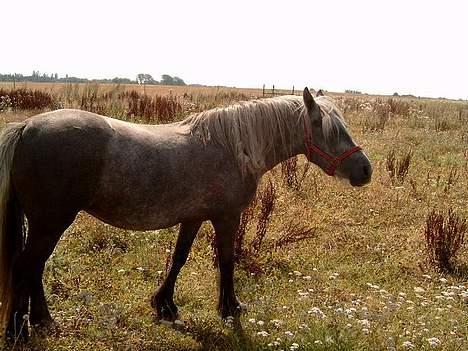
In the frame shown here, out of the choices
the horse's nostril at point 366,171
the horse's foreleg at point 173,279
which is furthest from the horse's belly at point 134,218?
the horse's nostril at point 366,171

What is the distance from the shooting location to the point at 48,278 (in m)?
4.28

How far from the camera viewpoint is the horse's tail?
2.92 metres

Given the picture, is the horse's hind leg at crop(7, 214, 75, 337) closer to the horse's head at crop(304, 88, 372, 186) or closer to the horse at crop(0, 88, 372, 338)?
the horse at crop(0, 88, 372, 338)

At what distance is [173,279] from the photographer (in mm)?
3959

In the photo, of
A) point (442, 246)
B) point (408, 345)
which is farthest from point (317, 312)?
point (442, 246)

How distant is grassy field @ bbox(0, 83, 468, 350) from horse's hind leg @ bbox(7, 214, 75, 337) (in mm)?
217

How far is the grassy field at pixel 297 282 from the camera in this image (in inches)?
137

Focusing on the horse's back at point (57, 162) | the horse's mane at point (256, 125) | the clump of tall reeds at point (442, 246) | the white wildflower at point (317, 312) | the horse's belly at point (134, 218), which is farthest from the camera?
the clump of tall reeds at point (442, 246)

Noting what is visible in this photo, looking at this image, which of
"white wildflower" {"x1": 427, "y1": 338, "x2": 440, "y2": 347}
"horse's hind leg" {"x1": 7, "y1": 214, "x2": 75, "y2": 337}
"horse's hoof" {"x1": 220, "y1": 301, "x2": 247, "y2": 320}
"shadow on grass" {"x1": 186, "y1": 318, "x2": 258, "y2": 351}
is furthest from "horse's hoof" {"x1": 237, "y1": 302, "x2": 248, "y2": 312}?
"horse's hind leg" {"x1": 7, "y1": 214, "x2": 75, "y2": 337}

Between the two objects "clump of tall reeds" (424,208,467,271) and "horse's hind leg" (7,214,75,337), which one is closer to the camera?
"horse's hind leg" (7,214,75,337)

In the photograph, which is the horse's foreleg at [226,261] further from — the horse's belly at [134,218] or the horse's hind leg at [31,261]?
the horse's hind leg at [31,261]


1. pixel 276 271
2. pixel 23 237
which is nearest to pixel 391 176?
pixel 276 271

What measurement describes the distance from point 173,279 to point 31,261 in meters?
1.29

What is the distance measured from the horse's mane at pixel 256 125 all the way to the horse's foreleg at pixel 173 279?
2.38ft
